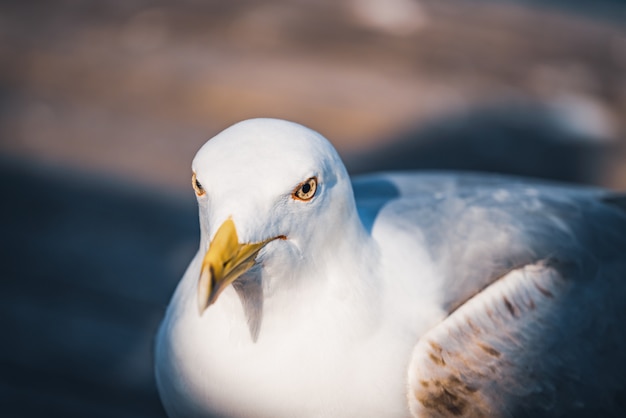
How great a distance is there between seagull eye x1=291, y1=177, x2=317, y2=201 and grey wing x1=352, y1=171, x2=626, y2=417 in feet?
1.58

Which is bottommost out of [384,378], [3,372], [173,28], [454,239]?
[384,378]

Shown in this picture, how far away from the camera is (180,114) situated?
4258mm

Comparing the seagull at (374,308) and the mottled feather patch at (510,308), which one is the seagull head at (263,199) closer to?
the seagull at (374,308)

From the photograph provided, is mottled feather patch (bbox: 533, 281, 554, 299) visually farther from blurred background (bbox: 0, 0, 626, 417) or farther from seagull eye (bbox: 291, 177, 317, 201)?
blurred background (bbox: 0, 0, 626, 417)

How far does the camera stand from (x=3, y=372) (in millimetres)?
2818

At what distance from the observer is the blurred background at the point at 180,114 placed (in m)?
3.04

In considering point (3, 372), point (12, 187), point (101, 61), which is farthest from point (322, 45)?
point (3, 372)

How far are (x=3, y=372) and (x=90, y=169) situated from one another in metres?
1.28

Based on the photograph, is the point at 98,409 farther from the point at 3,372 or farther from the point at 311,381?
the point at 311,381

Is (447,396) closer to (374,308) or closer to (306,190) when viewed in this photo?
(374,308)

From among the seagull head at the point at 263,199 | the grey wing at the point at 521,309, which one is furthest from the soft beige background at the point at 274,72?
the seagull head at the point at 263,199

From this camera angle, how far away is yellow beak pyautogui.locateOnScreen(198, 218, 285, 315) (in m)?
1.46

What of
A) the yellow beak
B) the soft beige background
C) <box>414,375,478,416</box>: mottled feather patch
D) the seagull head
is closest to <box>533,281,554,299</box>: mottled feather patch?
<box>414,375,478,416</box>: mottled feather patch

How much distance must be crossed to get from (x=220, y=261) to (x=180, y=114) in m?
2.92
